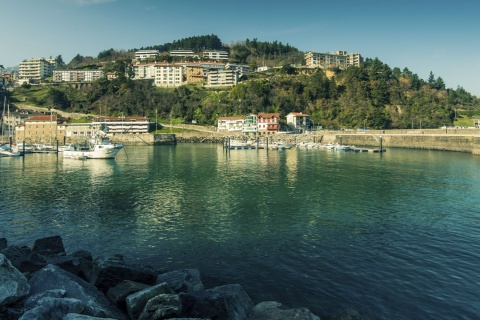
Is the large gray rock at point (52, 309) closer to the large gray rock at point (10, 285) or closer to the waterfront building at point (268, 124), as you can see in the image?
the large gray rock at point (10, 285)

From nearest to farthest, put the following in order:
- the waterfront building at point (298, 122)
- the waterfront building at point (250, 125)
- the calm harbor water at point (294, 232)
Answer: the calm harbor water at point (294, 232)
the waterfront building at point (250, 125)
the waterfront building at point (298, 122)

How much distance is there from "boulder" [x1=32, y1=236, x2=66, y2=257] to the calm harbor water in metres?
1.76

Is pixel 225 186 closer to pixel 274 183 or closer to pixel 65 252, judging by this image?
pixel 274 183

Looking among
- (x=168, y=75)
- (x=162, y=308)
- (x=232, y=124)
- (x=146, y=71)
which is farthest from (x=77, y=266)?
(x=146, y=71)

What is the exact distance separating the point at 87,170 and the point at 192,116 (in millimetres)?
105088

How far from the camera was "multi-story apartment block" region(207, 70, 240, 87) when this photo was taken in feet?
596

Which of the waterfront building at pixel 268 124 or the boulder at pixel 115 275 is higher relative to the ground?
the waterfront building at pixel 268 124

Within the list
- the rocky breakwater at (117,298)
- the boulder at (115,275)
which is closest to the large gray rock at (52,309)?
the rocky breakwater at (117,298)

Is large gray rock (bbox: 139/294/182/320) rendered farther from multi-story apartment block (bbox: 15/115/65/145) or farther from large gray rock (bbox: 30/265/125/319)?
multi-story apartment block (bbox: 15/115/65/145)

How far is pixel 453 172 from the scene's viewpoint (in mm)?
49781

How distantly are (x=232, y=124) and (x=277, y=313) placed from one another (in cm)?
13431

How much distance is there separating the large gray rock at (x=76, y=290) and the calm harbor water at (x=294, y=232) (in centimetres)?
506

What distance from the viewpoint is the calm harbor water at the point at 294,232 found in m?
13.6

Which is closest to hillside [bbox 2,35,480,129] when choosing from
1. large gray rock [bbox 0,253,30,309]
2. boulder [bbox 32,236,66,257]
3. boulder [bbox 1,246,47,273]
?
boulder [bbox 32,236,66,257]
